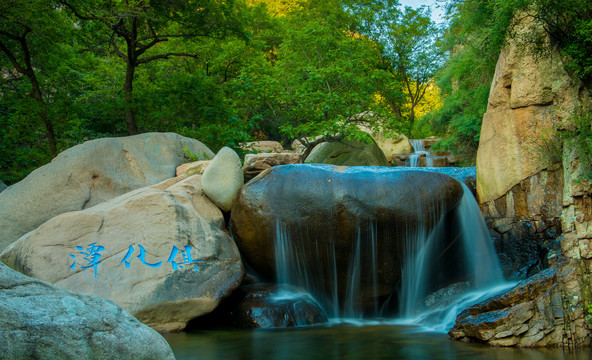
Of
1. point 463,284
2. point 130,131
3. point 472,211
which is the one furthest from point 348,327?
point 130,131

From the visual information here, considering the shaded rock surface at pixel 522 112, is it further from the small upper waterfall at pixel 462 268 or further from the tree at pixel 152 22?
the tree at pixel 152 22

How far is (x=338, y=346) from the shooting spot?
498 centimetres

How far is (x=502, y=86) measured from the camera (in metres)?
7.46

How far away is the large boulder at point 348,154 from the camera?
16.5 metres

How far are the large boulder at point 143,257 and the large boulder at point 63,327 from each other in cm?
335

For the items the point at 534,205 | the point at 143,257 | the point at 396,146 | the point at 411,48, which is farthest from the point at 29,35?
the point at 411,48

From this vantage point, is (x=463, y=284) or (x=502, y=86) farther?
(x=502, y=86)

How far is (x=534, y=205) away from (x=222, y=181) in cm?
483

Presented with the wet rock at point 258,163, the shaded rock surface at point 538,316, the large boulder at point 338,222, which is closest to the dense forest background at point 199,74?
the shaded rock surface at point 538,316

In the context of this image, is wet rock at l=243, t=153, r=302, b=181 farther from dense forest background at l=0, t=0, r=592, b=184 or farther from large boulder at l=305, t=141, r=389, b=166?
large boulder at l=305, t=141, r=389, b=166

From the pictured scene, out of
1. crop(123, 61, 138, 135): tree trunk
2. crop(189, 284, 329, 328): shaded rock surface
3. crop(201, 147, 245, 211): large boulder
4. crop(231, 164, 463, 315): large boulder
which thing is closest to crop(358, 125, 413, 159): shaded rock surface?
crop(123, 61, 138, 135): tree trunk

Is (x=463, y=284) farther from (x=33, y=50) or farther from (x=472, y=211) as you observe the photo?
(x=33, y=50)

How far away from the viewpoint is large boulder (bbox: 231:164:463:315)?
6.44 metres

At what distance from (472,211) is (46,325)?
6.48m
